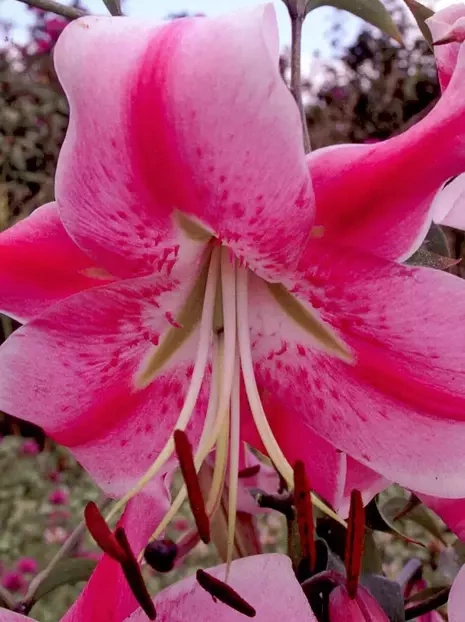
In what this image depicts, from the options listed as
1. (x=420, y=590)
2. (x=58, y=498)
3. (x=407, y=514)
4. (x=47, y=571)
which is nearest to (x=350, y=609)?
(x=420, y=590)

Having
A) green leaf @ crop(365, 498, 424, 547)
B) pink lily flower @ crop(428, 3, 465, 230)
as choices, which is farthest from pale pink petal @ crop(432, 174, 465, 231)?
green leaf @ crop(365, 498, 424, 547)

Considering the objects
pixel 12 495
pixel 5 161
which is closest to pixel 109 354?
pixel 12 495

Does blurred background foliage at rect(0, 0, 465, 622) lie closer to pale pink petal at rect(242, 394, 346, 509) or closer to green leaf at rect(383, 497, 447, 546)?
green leaf at rect(383, 497, 447, 546)

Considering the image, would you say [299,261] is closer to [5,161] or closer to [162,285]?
[162,285]

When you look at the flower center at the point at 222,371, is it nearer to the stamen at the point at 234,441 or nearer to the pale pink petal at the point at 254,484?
the stamen at the point at 234,441

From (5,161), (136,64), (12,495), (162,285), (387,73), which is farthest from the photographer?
(387,73)

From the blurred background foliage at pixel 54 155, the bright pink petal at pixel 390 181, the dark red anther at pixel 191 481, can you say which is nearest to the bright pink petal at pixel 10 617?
the dark red anther at pixel 191 481
